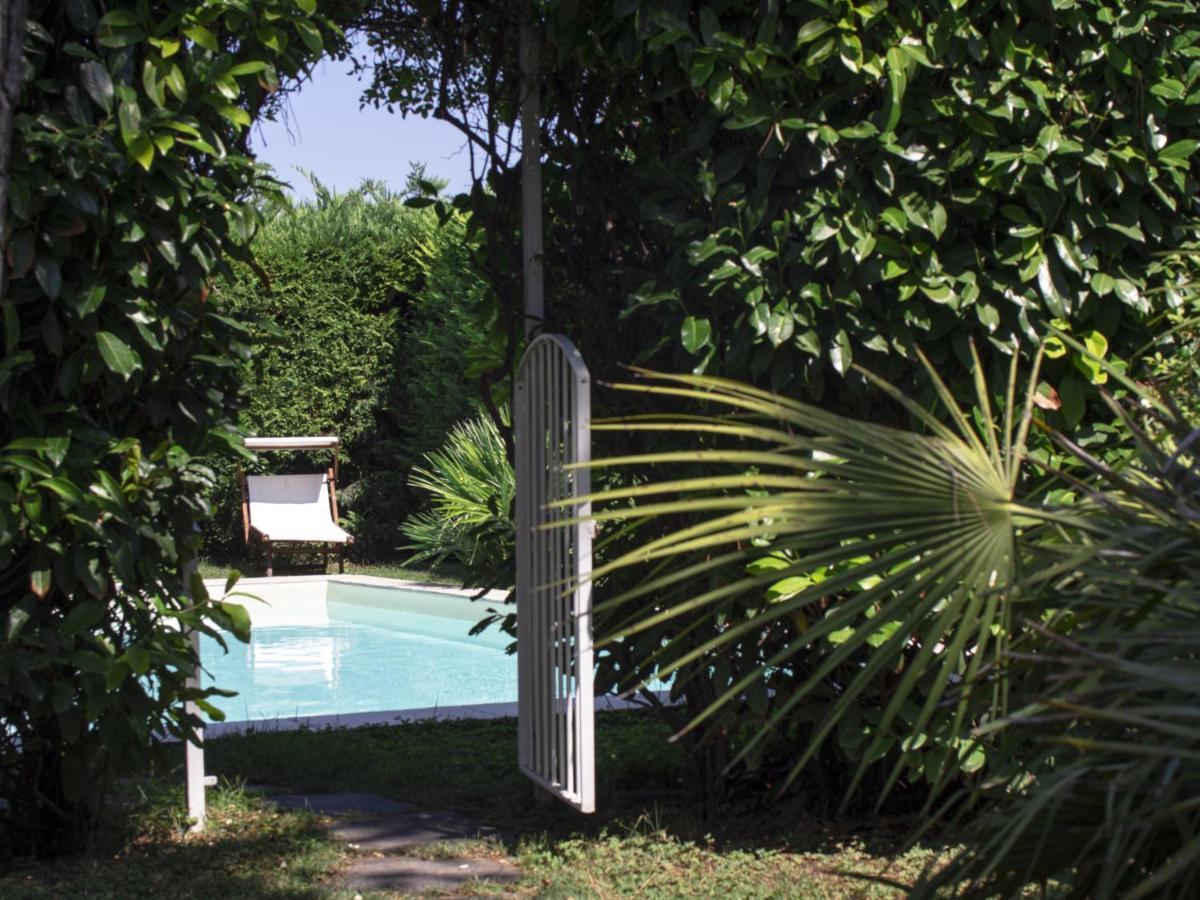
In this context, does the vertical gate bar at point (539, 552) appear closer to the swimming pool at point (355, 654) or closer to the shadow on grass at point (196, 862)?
the shadow on grass at point (196, 862)

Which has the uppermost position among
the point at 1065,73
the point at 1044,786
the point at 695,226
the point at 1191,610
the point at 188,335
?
the point at 1065,73

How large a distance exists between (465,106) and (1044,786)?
3.83 m

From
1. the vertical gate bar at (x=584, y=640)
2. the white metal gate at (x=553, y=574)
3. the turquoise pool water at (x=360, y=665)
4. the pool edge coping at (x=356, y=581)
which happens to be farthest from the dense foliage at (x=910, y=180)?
the pool edge coping at (x=356, y=581)

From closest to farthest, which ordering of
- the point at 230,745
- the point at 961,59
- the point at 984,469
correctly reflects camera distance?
the point at 984,469
the point at 961,59
the point at 230,745

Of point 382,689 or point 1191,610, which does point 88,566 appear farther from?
point 382,689

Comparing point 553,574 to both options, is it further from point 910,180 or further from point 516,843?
point 910,180

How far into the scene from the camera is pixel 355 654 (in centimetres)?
1089

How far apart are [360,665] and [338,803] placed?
19.2 ft

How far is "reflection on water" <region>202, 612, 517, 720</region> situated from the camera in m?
9.23

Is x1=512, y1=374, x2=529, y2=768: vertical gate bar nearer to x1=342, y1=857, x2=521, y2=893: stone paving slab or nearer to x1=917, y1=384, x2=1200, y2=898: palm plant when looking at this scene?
x1=342, y1=857, x2=521, y2=893: stone paving slab

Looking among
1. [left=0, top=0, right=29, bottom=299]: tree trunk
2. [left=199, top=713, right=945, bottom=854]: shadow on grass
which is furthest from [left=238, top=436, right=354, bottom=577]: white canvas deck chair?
[left=0, top=0, right=29, bottom=299]: tree trunk

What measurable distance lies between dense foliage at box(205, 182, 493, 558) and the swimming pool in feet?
6.69

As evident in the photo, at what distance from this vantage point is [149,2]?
3600 millimetres

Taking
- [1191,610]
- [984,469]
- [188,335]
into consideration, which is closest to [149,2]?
[188,335]
